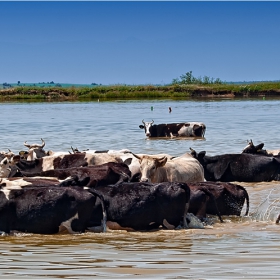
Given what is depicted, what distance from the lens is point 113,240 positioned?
966cm

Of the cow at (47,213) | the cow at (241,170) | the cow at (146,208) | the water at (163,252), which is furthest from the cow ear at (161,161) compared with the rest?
the cow at (241,170)

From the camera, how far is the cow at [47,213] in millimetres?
10148

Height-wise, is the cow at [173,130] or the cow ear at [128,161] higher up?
the cow ear at [128,161]

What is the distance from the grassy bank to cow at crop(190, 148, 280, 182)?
196 ft

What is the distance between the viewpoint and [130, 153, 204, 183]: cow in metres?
12.6

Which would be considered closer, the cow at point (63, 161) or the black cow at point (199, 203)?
the black cow at point (199, 203)

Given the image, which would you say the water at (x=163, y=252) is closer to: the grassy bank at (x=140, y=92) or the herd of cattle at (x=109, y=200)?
the herd of cattle at (x=109, y=200)

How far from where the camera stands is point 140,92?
256ft

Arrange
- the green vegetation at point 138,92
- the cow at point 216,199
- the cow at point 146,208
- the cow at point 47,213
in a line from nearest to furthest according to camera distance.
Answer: the cow at point 47,213 → the cow at point 146,208 → the cow at point 216,199 → the green vegetation at point 138,92

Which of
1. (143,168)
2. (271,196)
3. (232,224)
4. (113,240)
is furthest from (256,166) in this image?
(113,240)

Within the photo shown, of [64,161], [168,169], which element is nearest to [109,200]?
[168,169]

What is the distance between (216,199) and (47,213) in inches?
116

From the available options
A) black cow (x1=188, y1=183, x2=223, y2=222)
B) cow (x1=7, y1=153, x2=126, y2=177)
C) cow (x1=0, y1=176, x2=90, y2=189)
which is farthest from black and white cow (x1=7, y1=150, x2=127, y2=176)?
black cow (x1=188, y1=183, x2=223, y2=222)

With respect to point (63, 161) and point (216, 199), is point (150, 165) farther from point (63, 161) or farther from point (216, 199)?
point (63, 161)
